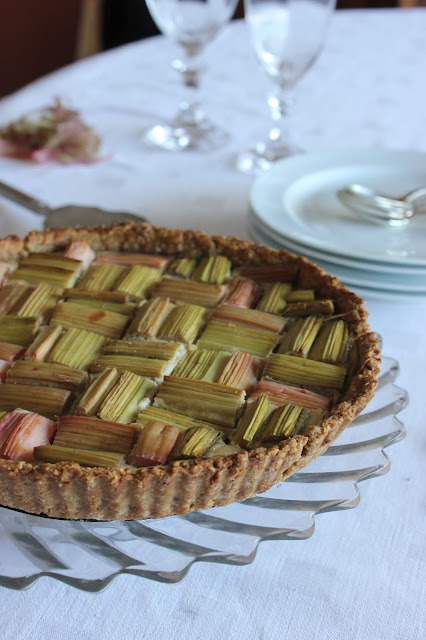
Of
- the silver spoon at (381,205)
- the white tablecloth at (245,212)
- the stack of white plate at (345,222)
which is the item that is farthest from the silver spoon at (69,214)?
the silver spoon at (381,205)

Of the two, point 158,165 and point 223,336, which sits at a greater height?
point 223,336

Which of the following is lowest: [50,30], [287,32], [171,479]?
[50,30]

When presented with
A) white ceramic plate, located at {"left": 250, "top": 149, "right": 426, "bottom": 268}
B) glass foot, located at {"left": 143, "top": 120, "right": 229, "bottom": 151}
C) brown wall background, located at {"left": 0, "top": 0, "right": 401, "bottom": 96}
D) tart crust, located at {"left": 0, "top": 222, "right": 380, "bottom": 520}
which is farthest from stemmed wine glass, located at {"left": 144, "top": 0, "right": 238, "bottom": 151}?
brown wall background, located at {"left": 0, "top": 0, "right": 401, "bottom": 96}

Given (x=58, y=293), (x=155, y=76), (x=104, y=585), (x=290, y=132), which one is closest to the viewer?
(x=104, y=585)

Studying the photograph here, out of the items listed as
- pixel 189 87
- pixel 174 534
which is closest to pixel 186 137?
pixel 189 87

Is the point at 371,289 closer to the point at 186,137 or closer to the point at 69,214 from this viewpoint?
the point at 69,214

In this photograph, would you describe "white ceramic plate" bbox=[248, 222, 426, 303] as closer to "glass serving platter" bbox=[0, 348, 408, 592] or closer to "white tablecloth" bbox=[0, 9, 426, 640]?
"white tablecloth" bbox=[0, 9, 426, 640]

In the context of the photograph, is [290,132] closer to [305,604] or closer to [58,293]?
[58,293]

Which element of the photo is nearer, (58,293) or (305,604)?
(305,604)

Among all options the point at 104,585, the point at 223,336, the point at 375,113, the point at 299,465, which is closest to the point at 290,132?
the point at 375,113
